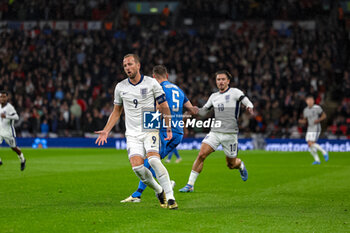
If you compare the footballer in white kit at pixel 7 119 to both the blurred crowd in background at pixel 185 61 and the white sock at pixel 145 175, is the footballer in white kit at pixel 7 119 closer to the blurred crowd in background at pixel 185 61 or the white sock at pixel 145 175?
the white sock at pixel 145 175

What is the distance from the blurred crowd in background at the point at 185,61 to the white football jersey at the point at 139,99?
2133cm

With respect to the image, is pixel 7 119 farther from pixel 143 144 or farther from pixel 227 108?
pixel 143 144

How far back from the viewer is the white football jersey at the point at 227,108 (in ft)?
41.1

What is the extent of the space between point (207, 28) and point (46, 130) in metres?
12.5

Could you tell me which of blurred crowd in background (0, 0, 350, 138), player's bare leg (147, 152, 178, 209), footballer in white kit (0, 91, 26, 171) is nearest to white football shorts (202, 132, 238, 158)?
player's bare leg (147, 152, 178, 209)

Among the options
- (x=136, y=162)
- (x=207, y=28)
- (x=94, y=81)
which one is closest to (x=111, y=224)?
(x=136, y=162)

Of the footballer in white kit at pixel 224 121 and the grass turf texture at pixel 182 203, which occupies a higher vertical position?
the footballer in white kit at pixel 224 121

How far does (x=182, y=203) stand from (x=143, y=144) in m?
1.38

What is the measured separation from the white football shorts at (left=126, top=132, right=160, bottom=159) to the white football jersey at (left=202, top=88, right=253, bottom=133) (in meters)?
3.52

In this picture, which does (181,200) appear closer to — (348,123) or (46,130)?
(348,123)

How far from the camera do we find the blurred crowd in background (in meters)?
31.2

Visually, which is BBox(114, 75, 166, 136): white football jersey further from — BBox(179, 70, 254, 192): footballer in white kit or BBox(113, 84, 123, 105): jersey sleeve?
BBox(179, 70, 254, 192): footballer in white kit

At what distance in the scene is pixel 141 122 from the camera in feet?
30.7

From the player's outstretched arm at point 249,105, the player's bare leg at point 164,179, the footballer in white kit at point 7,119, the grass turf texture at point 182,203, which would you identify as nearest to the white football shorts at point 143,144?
the player's bare leg at point 164,179
